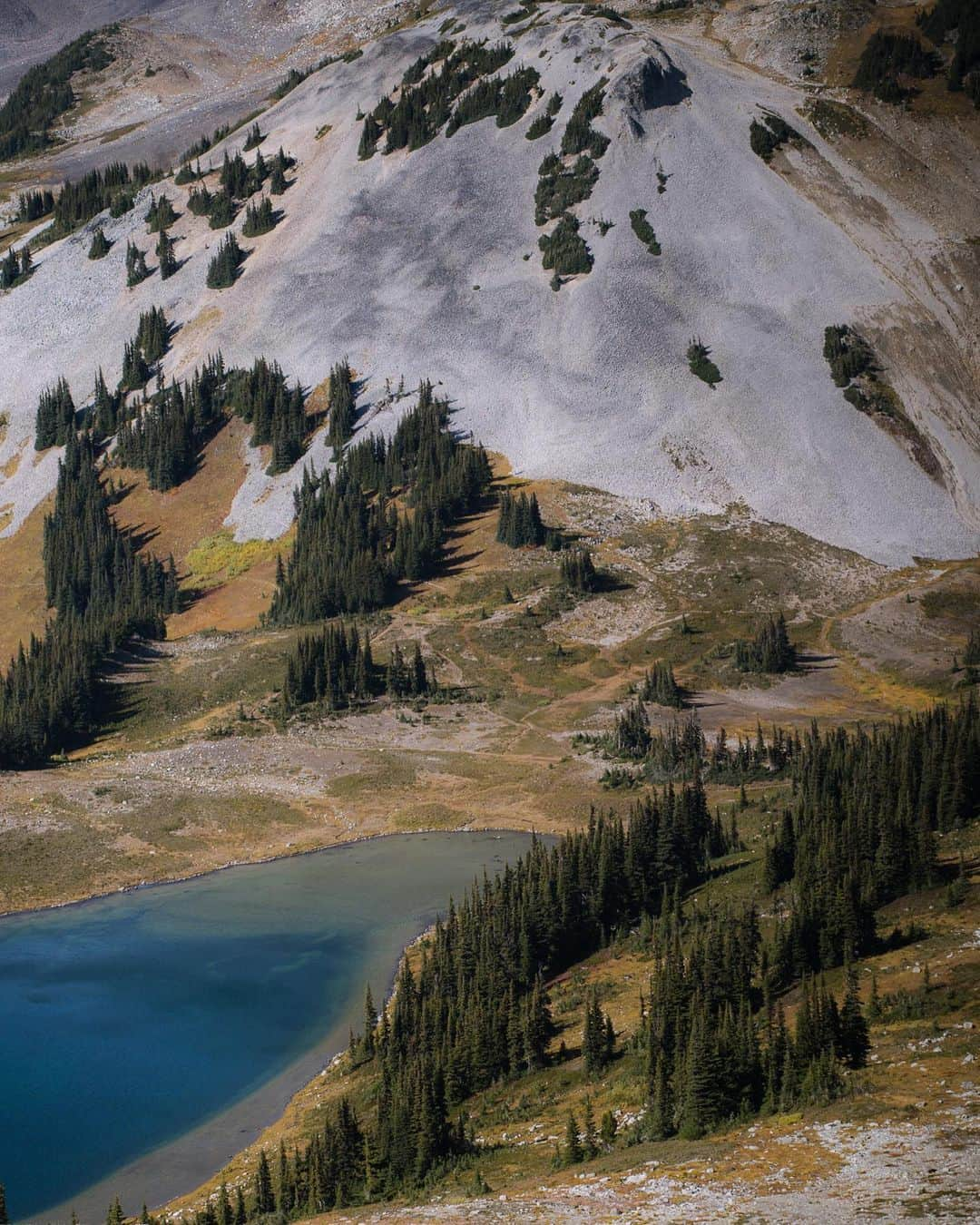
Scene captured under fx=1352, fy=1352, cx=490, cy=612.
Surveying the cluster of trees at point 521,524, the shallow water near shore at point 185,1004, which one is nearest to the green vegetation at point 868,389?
the cluster of trees at point 521,524

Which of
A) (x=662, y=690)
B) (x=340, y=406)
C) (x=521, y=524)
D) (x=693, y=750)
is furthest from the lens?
(x=340, y=406)

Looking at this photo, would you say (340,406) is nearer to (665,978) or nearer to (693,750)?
(693,750)

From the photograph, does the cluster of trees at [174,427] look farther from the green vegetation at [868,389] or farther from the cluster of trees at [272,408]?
the green vegetation at [868,389]

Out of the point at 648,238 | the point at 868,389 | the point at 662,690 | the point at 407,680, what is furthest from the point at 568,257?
the point at 662,690

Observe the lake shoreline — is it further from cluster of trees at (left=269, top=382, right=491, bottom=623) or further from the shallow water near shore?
cluster of trees at (left=269, top=382, right=491, bottom=623)

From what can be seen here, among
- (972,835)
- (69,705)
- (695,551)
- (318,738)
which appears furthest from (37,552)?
(972,835)

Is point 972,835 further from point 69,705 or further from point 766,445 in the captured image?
point 766,445
